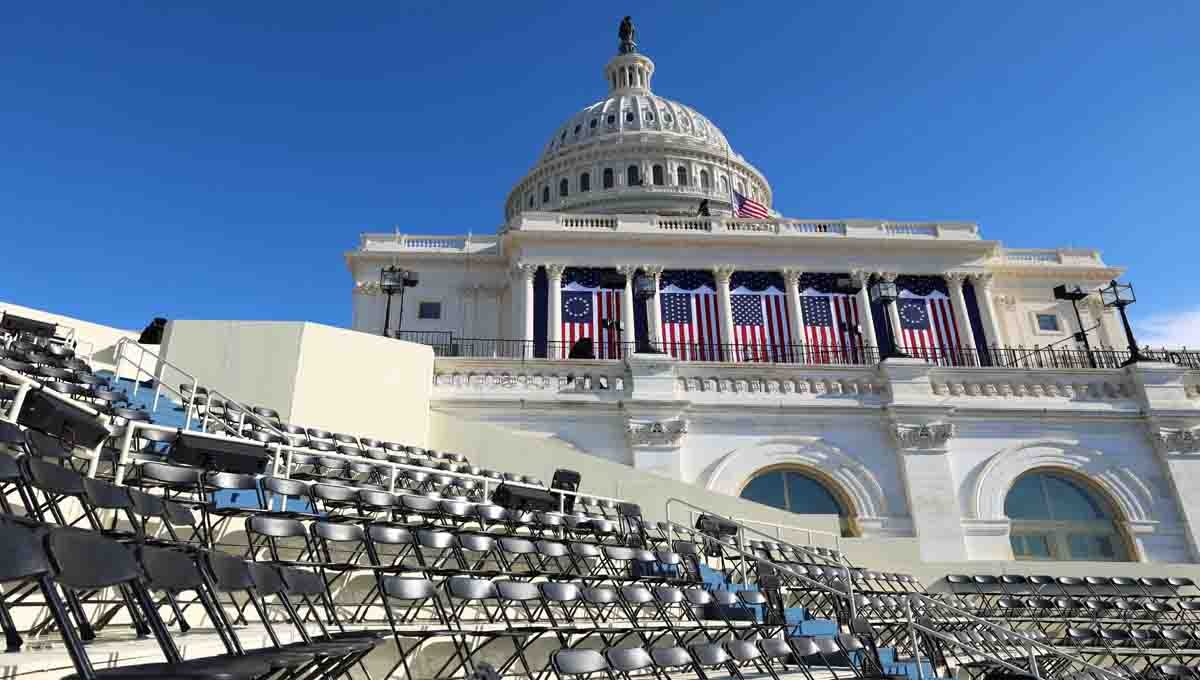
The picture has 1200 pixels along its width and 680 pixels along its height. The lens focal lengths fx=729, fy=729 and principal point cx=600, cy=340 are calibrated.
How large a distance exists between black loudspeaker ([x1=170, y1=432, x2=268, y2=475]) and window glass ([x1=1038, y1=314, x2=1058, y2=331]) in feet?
133

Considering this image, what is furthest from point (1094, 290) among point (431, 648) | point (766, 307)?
point (431, 648)

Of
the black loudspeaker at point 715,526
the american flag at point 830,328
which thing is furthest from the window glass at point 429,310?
the black loudspeaker at point 715,526

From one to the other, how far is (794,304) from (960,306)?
838 centimetres

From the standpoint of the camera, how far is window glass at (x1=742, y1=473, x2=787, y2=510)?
1931 cm

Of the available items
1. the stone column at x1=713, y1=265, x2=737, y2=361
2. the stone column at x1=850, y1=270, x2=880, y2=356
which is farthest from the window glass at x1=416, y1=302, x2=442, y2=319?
the stone column at x1=850, y1=270, x2=880, y2=356

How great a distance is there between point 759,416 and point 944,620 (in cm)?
934

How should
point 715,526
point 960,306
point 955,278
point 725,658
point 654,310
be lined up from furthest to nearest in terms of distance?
point 955,278, point 960,306, point 654,310, point 715,526, point 725,658

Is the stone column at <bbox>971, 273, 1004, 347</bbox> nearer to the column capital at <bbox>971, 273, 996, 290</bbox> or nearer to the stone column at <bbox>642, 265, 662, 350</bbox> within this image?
the column capital at <bbox>971, 273, 996, 290</bbox>

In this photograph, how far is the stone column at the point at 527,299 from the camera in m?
34.1

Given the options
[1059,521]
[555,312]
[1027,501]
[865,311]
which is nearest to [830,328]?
[865,311]

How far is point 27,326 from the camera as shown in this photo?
15109mm

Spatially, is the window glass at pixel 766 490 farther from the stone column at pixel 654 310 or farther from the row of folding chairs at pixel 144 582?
the row of folding chairs at pixel 144 582

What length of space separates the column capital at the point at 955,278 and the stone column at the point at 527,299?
68.4 ft

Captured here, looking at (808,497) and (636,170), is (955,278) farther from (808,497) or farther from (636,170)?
(636,170)
